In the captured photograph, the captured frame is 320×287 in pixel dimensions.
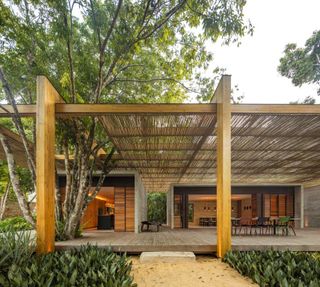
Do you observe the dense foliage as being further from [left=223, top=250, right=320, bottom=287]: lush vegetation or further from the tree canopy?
[left=223, top=250, right=320, bottom=287]: lush vegetation

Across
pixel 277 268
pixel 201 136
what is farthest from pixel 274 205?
pixel 277 268

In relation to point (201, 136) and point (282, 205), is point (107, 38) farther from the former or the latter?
point (282, 205)

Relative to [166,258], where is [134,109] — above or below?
above

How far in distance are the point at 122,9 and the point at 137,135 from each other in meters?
3.40

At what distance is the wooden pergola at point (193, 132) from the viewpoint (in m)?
7.08

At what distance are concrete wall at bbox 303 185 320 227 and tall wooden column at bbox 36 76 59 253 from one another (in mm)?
16728

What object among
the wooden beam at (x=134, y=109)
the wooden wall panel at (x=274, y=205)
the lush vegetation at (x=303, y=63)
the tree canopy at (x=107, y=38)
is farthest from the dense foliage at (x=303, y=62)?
the wooden beam at (x=134, y=109)

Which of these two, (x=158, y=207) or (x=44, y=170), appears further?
(x=158, y=207)

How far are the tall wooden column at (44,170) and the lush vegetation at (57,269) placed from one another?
351 mm

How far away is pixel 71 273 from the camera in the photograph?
16.9ft

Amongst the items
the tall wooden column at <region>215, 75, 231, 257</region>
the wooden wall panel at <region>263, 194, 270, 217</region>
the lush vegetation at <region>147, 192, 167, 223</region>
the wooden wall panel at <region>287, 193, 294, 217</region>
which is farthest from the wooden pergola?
the lush vegetation at <region>147, 192, 167, 223</region>

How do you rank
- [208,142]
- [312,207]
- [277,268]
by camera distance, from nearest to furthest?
[277,268], [208,142], [312,207]

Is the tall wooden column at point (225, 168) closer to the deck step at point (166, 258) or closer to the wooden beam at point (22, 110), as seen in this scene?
the deck step at point (166, 258)

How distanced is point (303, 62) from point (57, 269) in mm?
21531
